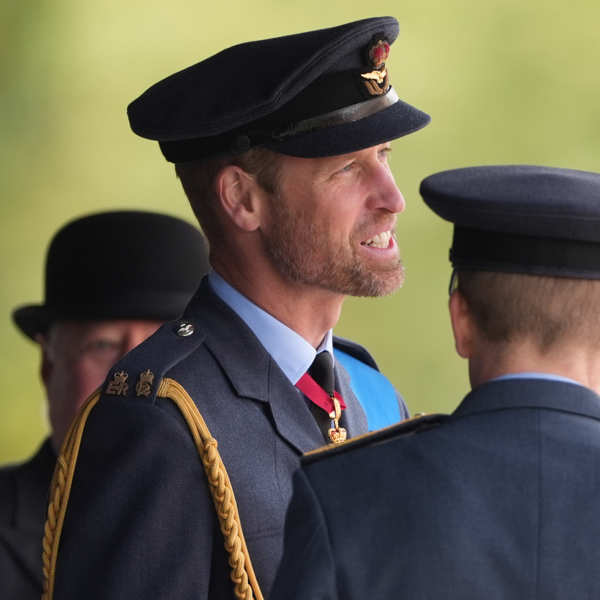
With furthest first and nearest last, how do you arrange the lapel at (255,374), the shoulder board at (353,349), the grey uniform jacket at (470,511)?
the shoulder board at (353,349)
the lapel at (255,374)
the grey uniform jacket at (470,511)

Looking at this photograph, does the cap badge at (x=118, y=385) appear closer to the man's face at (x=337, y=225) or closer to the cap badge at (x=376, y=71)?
the man's face at (x=337, y=225)

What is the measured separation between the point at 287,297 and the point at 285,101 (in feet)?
1.16

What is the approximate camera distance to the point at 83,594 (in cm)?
209

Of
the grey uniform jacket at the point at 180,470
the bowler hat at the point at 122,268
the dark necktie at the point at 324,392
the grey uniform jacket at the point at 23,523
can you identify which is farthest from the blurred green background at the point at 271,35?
the grey uniform jacket at the point at 180,470

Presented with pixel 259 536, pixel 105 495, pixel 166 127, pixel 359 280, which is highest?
pixel 166 127

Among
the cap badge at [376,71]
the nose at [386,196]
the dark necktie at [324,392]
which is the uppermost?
the cap badge at [376,71]

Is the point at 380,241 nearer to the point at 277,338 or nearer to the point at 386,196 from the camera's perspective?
the point at 386,196

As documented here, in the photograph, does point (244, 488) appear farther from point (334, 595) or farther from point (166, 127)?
point (166, 127)

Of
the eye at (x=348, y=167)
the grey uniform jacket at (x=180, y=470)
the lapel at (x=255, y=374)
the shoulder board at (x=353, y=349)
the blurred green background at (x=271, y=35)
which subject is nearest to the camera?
the grey uniform jacket at (x=180, y=470)

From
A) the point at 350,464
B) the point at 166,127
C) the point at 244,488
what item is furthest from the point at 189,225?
the point at 350,464

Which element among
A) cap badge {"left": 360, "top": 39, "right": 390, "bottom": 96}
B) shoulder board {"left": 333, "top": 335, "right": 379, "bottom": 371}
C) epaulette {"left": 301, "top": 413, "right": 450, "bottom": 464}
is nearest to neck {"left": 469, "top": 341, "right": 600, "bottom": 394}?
epaulette {"left": 301, "top": 413, "right": 450, "bottom": 464}

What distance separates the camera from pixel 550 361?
1777mm

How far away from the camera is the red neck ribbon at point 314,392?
2408mm

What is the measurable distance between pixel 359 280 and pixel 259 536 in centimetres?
50
